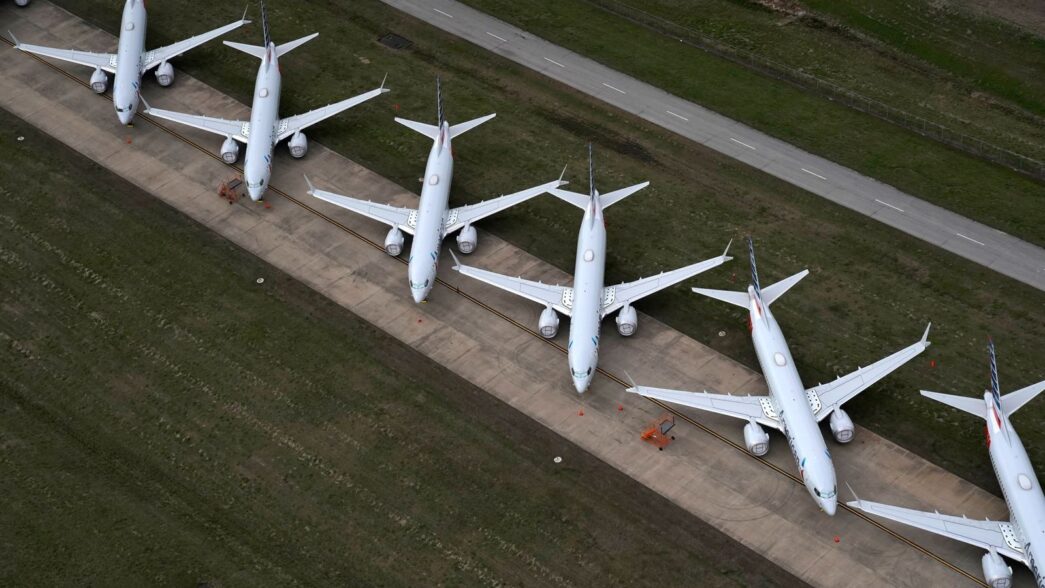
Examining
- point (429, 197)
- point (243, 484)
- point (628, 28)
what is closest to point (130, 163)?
point (429, 197)

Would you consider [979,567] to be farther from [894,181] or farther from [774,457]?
[894,181]

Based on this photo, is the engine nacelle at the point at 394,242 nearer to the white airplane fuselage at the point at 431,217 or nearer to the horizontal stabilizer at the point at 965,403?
the white airplane fuselage at the point at 431,217

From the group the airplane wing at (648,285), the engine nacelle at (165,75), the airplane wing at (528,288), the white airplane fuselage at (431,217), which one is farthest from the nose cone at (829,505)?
the engine nacelle at (165,75)

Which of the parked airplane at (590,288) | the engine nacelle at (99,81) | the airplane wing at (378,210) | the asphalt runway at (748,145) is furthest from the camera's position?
the engine nacelle at (99,81)

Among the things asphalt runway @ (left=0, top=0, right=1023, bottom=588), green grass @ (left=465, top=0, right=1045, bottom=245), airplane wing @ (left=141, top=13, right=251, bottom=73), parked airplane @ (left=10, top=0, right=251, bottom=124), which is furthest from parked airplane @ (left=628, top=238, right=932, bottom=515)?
airplane wing @ (left=141, top=13, right=251, bottom=73)

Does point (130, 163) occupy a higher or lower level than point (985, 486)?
lower

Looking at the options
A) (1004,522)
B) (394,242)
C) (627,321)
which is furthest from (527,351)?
(1004,522)

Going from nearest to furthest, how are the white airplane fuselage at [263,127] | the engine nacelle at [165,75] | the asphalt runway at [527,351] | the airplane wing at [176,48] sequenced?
the asphalt runway at [527,351], the white airplane fuselage at [263,127], the engine nacelle at [165,75], the airplane wing at [176,48]
